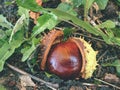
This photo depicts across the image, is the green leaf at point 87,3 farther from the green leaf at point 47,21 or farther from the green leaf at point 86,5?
the green leaf at point 47,21

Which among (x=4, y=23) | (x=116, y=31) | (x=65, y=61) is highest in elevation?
(x=4, y=23)

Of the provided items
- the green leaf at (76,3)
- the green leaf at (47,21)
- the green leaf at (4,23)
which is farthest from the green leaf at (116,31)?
the green leaf at (4,23)

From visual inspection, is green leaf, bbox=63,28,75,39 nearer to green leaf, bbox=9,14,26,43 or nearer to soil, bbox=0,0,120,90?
soil, bbox=0,0,120,90

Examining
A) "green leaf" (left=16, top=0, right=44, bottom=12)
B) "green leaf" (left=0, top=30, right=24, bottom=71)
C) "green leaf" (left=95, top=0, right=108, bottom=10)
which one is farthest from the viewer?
"green leaf" (left=95, top=0, right=108, bottom=10)

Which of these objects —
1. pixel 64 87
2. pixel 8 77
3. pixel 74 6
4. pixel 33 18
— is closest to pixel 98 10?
pixel 74 6

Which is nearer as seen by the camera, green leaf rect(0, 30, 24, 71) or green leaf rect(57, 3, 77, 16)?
green leaf rect(0, 30, 24, 71)

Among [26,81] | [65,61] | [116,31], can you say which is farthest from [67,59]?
[116,31]

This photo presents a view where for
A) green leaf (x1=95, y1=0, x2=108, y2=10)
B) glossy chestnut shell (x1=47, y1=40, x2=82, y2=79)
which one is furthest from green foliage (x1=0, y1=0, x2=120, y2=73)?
glossy chestnut shell (x1=47, y1=40, x2=82, y2=79)

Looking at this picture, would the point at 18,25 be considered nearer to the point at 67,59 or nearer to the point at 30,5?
the point at 30,5
